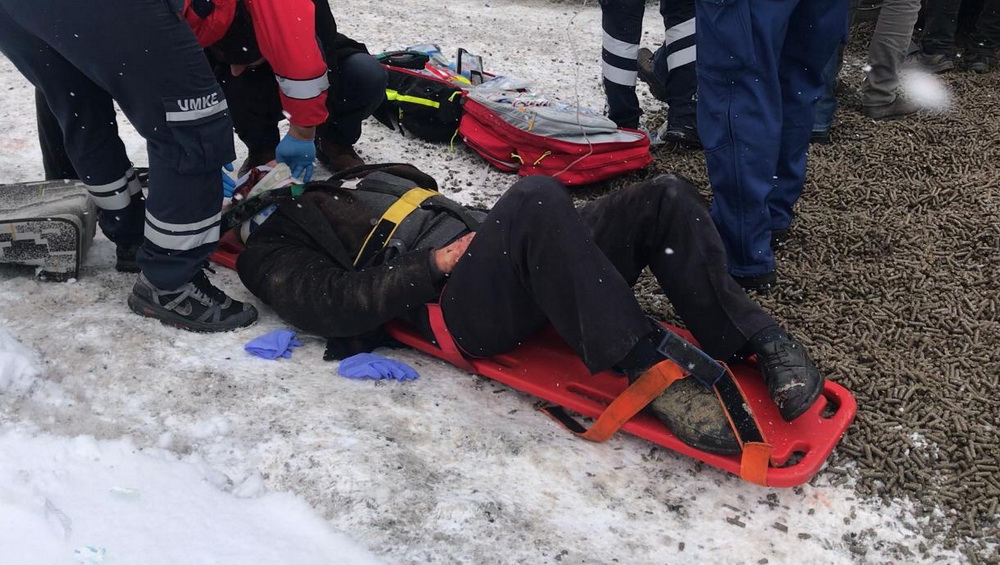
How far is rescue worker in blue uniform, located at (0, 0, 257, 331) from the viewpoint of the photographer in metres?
2.61

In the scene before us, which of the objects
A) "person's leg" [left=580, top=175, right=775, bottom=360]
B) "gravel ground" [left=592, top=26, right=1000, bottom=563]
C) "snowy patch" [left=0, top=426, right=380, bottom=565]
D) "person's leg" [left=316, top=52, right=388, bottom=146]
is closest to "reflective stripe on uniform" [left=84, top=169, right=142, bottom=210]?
"snowy patch" [left=0, top=426, right=380, bottom=565]

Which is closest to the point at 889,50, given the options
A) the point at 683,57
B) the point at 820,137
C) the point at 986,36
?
the point at 820,137

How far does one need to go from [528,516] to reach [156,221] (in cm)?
178

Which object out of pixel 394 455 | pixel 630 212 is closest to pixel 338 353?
pixel 394 455

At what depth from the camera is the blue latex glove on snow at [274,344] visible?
3.06 m

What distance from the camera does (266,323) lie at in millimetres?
3307

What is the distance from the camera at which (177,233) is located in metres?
3.03

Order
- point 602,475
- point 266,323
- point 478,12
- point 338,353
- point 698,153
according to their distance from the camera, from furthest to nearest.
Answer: point 478,12, point 698,153, point 266,323, point 338,353, point 602,475

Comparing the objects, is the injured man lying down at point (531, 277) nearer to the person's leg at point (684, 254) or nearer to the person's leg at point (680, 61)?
the person's leg at point (684, 254)

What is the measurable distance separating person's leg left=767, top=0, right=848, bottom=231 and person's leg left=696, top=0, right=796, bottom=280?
0.71 ft

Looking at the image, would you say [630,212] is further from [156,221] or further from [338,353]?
[156,221]

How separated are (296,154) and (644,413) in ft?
6.19

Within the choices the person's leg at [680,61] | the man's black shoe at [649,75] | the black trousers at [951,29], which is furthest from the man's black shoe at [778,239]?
the black trousers at [951,29]

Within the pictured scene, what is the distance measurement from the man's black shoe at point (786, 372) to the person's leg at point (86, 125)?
8.55 ft
